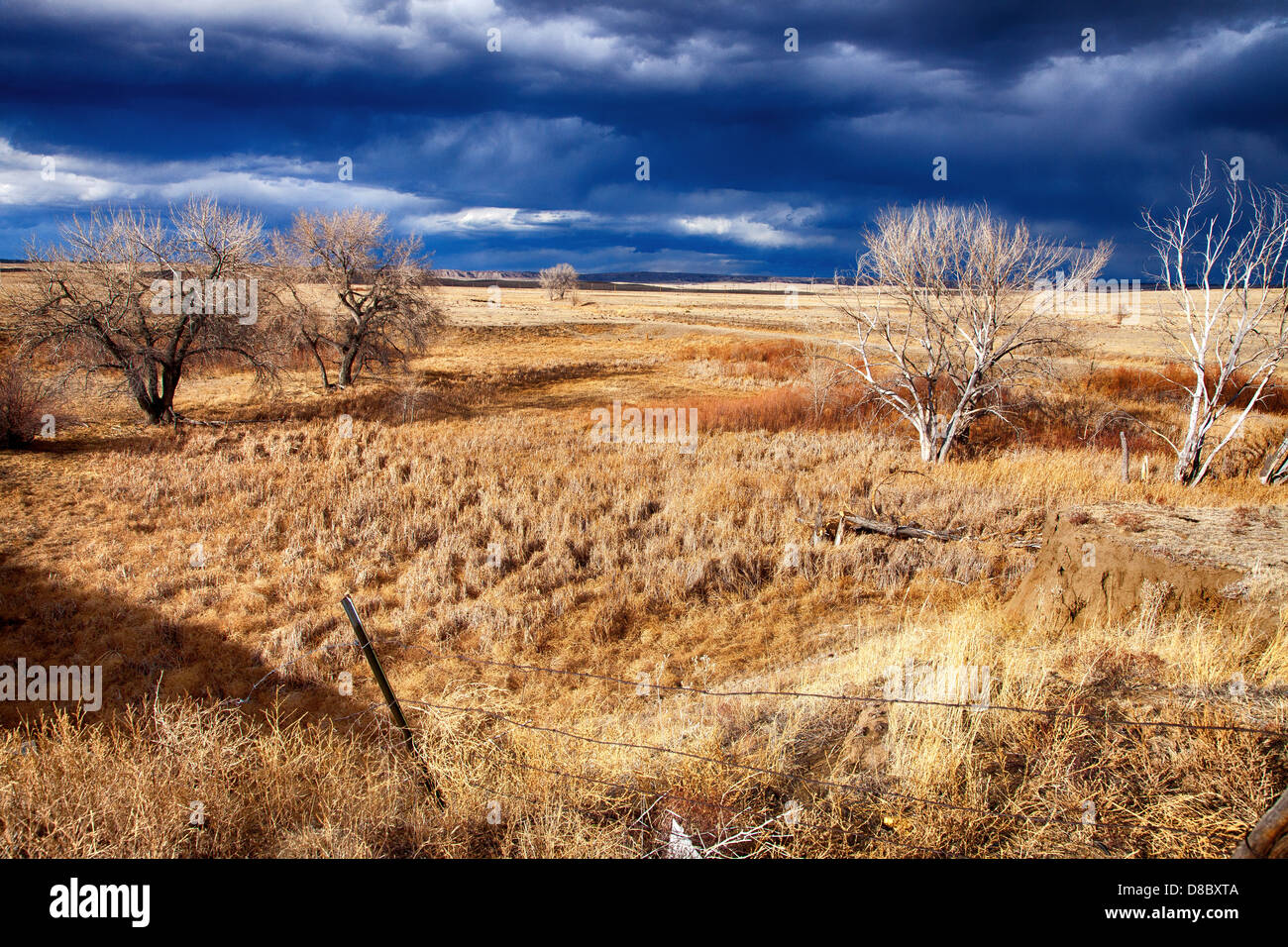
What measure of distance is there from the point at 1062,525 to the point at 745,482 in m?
6.12

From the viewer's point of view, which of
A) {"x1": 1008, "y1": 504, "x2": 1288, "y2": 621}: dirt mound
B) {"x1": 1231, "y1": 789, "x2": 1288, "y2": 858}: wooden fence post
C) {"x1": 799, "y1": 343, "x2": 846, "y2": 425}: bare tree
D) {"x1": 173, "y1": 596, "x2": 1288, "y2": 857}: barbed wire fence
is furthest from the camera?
{"x1": 799, "y1": 343, "x2": 846, "y2": 425}: bare tree

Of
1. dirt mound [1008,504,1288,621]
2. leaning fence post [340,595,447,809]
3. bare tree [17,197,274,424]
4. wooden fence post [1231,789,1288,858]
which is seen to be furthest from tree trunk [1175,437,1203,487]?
bare tree [17,197,274,424]

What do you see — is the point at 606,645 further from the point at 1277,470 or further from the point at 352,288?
the point at 352,288

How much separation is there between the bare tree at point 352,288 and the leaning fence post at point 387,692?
70.0 ft

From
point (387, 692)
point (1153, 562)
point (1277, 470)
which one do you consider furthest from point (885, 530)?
point (1277, 470)

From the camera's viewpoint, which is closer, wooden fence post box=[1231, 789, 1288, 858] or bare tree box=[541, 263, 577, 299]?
wooden fence post box=[1231, 789, 1288, 858]

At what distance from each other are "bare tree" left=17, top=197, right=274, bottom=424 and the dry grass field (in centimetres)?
192

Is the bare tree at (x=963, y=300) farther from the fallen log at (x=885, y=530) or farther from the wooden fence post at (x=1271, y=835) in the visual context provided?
the wooden fence post at (x=1271, y=835)

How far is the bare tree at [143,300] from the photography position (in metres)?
15.5

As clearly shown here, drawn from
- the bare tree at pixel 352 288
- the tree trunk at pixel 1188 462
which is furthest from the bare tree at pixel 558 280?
the tree trunk at pixel 1188 462

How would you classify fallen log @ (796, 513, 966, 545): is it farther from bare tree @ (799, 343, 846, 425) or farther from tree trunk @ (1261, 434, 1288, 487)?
bare tree @ (799, 343, 846, 425)

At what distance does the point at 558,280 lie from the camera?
9381 centimetres

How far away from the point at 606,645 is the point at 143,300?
52.9 ft

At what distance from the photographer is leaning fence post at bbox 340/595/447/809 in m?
3.64
